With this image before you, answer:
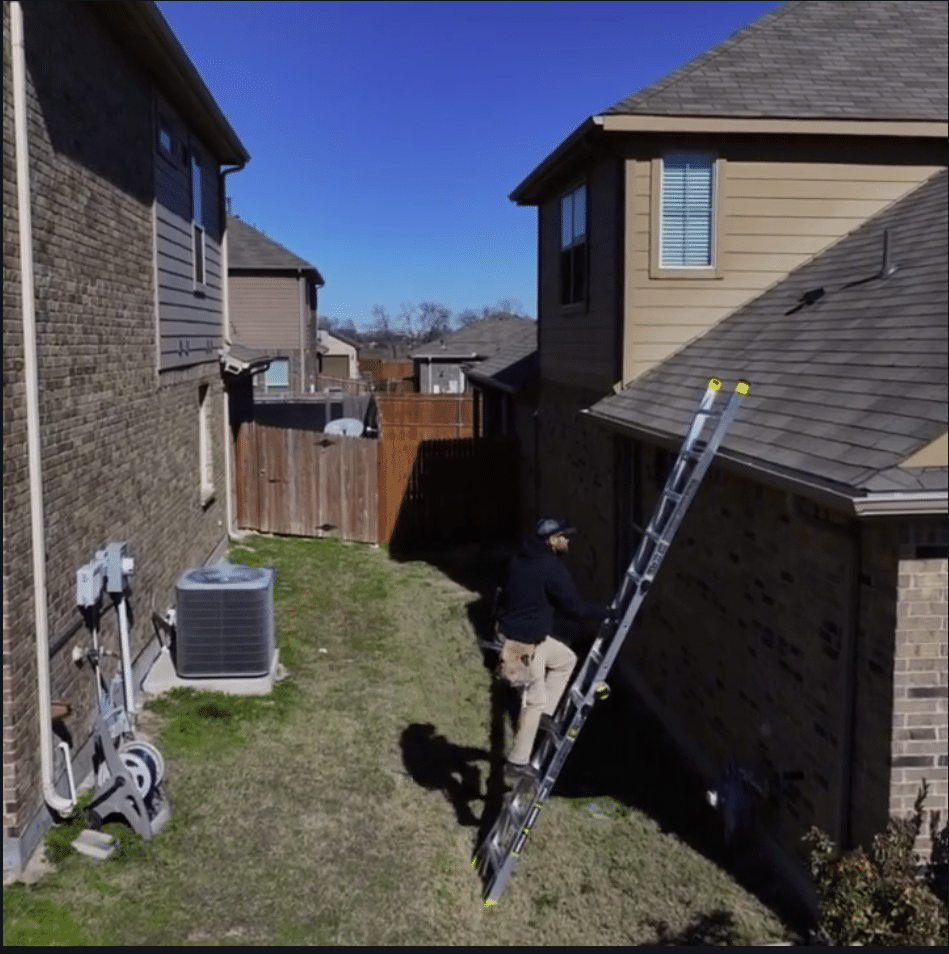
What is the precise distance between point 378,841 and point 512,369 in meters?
12.6

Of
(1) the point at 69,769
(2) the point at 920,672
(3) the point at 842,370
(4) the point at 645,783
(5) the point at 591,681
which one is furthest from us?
(4) the point at 645,783

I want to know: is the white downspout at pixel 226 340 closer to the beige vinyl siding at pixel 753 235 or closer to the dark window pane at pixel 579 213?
the dark window pane at pixel 579 213

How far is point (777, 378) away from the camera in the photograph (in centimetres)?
805

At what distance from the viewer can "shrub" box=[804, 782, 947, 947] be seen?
15.8 feet

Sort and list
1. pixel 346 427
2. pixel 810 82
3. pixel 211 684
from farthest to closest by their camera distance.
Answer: pixel 346 427 → pixel 810 82 → pixel 211 684

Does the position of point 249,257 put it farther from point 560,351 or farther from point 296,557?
point 560,351

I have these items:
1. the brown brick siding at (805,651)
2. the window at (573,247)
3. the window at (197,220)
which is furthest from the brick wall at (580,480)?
the window at (197,220)

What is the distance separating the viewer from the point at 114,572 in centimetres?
799

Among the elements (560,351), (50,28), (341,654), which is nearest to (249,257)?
(560,351)

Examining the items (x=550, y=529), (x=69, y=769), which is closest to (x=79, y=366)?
(x=69, y=769)

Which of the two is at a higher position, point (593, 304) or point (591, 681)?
point (593, 304)

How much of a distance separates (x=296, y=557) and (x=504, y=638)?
1030 cm

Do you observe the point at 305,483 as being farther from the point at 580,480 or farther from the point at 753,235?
the point at 753,235

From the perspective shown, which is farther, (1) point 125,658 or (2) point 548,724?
(1) point 125,658
